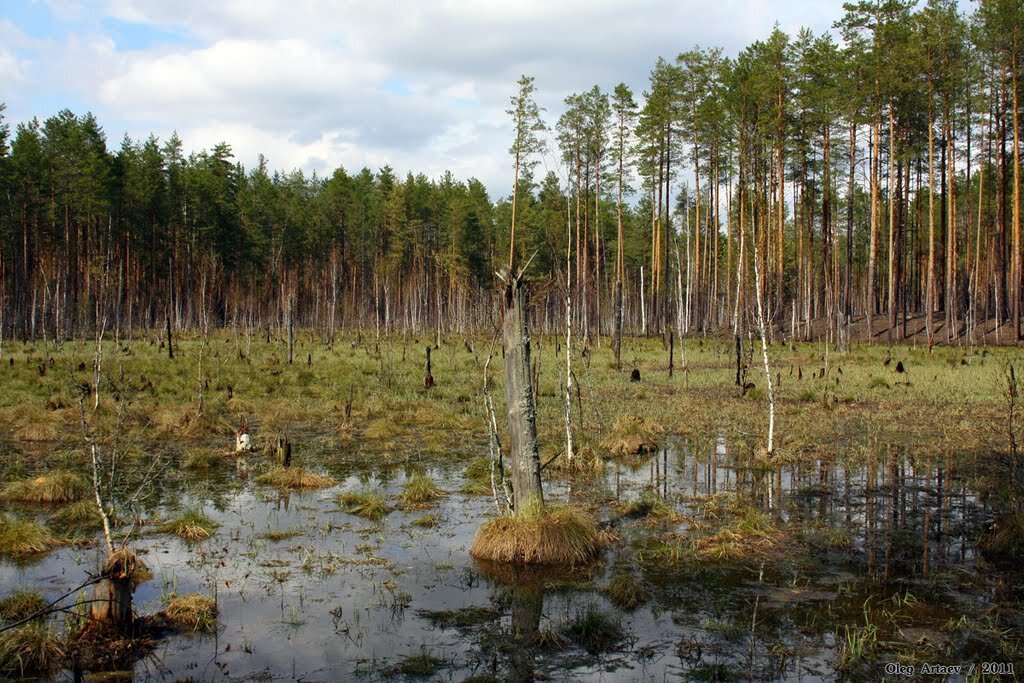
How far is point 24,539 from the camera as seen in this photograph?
9258mm

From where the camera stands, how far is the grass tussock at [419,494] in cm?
1181

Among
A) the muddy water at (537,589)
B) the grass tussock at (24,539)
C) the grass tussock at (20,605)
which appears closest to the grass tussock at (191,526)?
the muddy water at (537,589)

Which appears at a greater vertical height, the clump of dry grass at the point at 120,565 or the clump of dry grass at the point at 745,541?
the clump of dry grass at the point at 120,565

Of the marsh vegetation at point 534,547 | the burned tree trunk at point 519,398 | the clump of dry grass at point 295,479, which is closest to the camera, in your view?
the marsh vegetation at point 534,547

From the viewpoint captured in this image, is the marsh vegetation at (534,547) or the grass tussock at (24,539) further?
the grass tussock at (24,539)

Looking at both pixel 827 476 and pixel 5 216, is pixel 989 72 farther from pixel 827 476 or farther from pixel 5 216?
pixel 5 216

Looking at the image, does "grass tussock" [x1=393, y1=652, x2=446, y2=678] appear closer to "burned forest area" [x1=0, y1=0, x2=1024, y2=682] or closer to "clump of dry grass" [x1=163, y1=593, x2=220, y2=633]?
"burned forest area" [x1=0, y1=0, x2=1024, y2=682]

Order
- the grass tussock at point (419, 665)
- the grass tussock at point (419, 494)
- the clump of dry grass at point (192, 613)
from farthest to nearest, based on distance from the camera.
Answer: the grass tussock at point (419, 494) → the clump of dry grass at point (192, 613) → the grass tussock at point (419, 665)

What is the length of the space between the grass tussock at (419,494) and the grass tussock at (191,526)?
2909 mm

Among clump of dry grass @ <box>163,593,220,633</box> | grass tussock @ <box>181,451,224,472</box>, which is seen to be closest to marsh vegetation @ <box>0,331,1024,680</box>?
clump of dry grass @ <box>163,593,220,633</box>

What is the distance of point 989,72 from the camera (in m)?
40.2

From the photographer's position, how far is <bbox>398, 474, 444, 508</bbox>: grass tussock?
38.8 ft

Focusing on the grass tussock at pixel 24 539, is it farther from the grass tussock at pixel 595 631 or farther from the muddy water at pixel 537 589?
the grass tussock at pixel 595 631

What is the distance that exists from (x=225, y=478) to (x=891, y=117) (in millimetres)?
→ 39845
